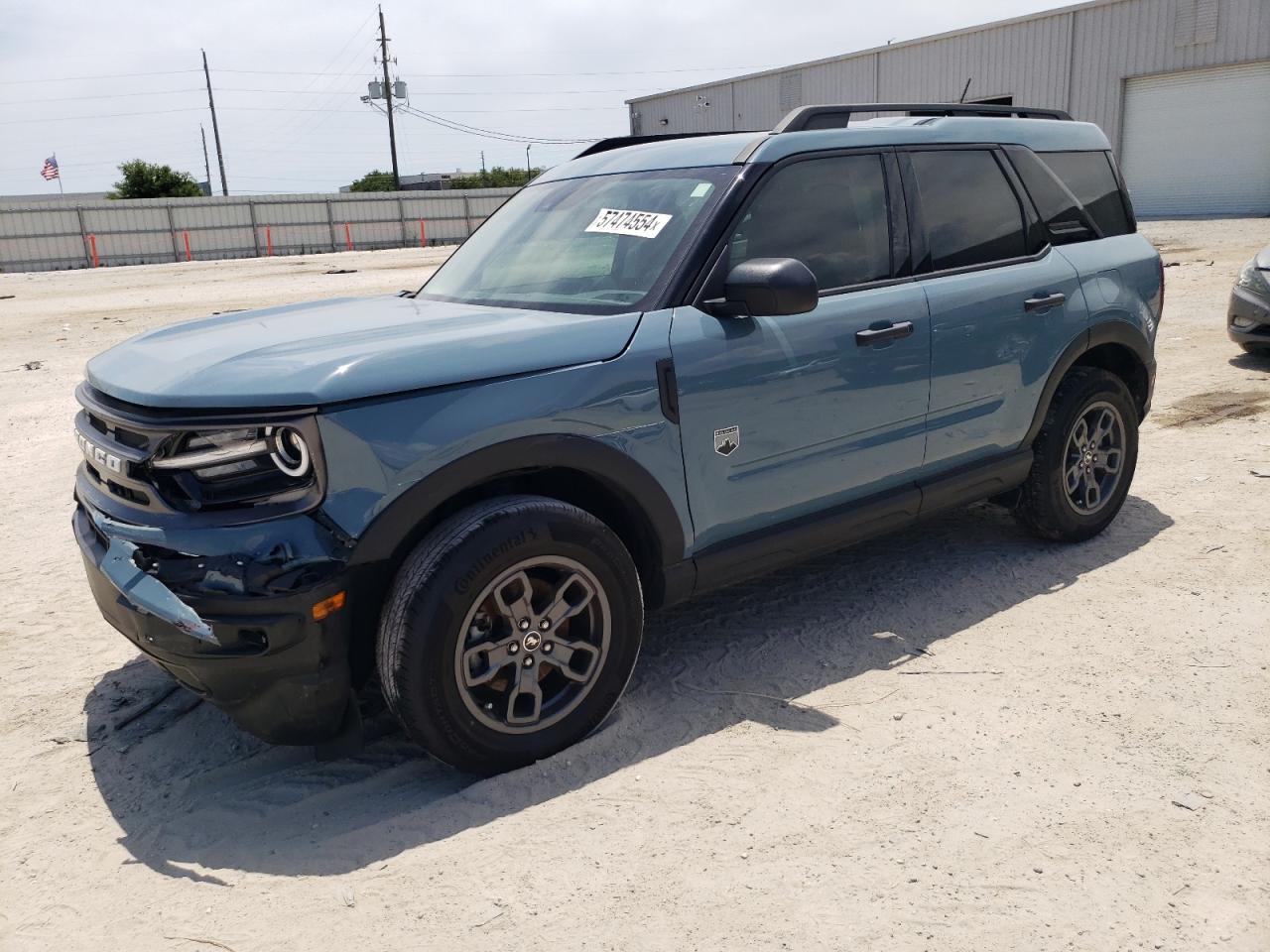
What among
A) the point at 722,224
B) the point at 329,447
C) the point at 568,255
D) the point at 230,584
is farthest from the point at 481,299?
the point at 230,584

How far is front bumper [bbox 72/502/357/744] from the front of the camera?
265 centimetres

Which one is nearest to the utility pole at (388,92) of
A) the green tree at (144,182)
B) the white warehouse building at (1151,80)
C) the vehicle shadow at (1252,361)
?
the green tree at (144,182)

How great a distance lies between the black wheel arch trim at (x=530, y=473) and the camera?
9.12 feet

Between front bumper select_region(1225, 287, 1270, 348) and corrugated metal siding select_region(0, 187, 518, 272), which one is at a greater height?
corrugated metal siding select_region(0, 187, 518, 272)

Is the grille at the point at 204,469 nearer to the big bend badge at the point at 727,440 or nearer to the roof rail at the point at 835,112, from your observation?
the big bend badge at the point at 727,440

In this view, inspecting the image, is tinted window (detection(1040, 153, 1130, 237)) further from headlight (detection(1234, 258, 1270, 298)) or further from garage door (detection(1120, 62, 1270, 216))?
garage door (detection(1120, 62, 1270, 216))

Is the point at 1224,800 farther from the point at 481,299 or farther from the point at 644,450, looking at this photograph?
the point at 481,299

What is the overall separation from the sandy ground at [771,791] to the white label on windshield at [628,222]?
1590 millimetres

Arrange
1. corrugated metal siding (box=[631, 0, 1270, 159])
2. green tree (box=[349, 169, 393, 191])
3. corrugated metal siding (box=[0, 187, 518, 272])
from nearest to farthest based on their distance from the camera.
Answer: corrugated metal siding (box=[631, 0, 1270, 159])
corrugated metal siding (box=[0, 187, 518, 272])
green tree (box=[349, 169, 393, 191])

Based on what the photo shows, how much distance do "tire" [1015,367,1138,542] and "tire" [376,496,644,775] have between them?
238cm

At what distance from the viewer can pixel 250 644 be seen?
269 cm

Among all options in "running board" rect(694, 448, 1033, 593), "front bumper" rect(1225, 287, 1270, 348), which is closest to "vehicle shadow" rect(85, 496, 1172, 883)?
"running board" rect(694, 448, 1033, 593)

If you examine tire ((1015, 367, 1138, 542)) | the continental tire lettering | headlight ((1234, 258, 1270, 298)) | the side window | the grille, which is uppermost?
the side window

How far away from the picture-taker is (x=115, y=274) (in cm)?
2991
